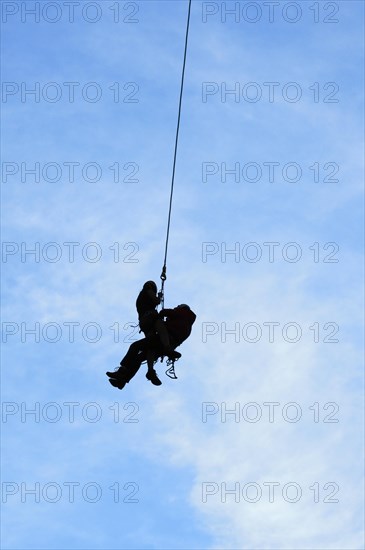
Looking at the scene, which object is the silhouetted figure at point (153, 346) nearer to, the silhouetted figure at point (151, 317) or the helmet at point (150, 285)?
the silhouetted figure at point (151, 317)

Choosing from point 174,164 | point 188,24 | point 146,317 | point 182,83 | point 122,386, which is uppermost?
point 188,24

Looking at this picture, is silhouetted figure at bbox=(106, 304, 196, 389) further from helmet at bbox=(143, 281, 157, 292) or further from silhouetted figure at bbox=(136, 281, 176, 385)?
helmet at bbox=(143, 281, 157, 292)

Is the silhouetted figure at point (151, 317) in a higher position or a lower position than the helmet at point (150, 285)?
lower

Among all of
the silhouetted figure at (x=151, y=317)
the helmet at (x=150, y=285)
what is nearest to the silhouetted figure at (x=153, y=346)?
the silhouetted figure at (x=151, y=317)

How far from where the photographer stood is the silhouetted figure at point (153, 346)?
1045 cm

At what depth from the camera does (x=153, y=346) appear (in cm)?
1054

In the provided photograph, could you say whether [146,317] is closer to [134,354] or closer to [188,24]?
[134,354]

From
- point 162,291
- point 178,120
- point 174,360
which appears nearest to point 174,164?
point 178,120

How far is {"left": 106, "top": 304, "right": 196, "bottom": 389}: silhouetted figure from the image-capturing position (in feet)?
34.3

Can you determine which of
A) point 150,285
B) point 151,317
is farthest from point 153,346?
point 150,285

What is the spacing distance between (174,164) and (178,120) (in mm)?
535

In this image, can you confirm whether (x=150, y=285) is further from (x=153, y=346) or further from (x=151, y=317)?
(x=153, y=346)

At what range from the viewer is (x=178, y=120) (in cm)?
934

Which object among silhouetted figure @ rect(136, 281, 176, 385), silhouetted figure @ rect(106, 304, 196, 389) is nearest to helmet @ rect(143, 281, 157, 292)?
silhouetted figure @ rect(136, 281, 176, 385)
